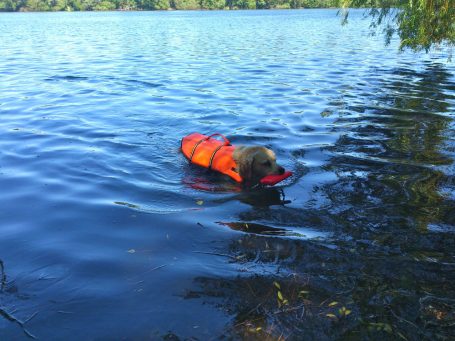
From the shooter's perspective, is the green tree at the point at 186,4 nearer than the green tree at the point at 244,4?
No

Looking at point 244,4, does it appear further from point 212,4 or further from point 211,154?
point 211,154

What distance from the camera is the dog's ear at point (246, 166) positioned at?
22.4 feet

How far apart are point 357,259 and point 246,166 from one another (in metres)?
2.68

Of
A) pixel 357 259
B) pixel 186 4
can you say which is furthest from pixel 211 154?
pixel 186 4

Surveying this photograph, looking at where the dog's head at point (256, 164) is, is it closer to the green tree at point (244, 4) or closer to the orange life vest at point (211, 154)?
the orange life vest at point (211, 154)

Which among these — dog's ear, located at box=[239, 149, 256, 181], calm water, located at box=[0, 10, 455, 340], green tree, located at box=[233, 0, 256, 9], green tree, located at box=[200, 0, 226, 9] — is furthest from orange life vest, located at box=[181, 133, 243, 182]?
green tree, located at box=[200, 0, 226, 9]

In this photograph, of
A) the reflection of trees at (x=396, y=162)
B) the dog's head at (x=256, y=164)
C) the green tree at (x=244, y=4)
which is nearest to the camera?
the reflection of trees at (x=396, y=162)

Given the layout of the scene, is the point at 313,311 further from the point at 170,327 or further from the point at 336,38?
the point at 336,38

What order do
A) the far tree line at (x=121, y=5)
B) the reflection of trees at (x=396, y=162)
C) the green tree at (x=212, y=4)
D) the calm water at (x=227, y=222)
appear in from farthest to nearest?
1. the far tree line at (x=121, y=5)
2. the green tree at (x=212, y=4)
3. the reflection of trees at (x=396, y=162)
4. the calm water at (x=227, y=222)

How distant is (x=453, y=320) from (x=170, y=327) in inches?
103

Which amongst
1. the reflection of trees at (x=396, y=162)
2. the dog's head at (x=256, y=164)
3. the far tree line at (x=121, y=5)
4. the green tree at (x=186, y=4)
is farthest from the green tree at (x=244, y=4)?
the dog's head at (x=256, y=164)

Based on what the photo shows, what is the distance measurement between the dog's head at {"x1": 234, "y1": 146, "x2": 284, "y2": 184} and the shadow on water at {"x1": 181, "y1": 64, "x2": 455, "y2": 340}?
0.34 metres

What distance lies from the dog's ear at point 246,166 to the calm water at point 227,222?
30 centimetres

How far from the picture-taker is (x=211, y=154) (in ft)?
25.1
